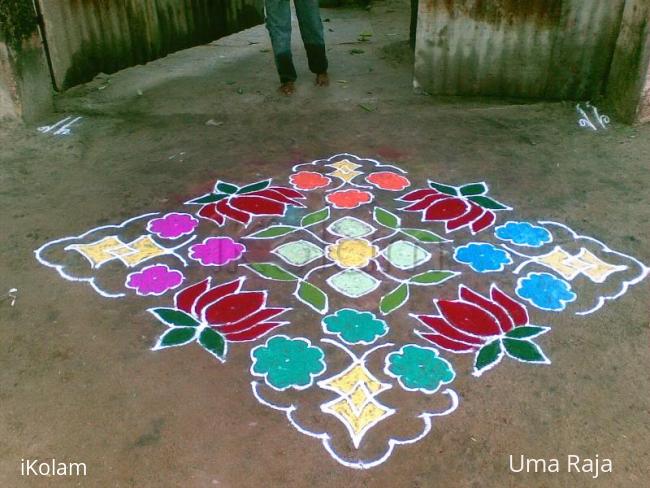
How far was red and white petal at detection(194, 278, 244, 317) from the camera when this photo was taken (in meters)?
2.32

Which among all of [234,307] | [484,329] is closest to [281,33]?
[234,307]

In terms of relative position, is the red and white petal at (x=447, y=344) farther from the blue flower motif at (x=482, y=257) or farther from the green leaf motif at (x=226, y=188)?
the green leaf motif at (x=226, y=188)

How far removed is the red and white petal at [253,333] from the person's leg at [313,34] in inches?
113

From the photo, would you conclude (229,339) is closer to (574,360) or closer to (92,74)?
(574,360)

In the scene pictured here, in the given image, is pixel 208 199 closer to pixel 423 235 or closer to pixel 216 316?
pixel 216 316

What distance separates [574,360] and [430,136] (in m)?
2.06

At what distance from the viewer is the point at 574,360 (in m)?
2.04

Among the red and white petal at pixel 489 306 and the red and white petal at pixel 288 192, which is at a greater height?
the red and white petal at pixel 288 192

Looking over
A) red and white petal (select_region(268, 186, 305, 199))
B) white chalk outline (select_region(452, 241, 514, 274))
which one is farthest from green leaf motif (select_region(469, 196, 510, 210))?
red and white petal (select_region(268, 186, 305, 199))

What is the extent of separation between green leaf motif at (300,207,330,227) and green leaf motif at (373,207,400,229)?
9.3 inches

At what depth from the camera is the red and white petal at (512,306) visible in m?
2.23

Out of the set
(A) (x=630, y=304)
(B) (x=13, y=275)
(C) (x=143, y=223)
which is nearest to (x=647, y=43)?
(A) (x=630, y=304)

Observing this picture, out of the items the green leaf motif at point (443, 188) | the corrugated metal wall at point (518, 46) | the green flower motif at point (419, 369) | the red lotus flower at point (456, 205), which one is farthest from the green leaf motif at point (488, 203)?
the corrugated metal wall at point (518, 46)

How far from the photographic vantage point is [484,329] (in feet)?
7.16
